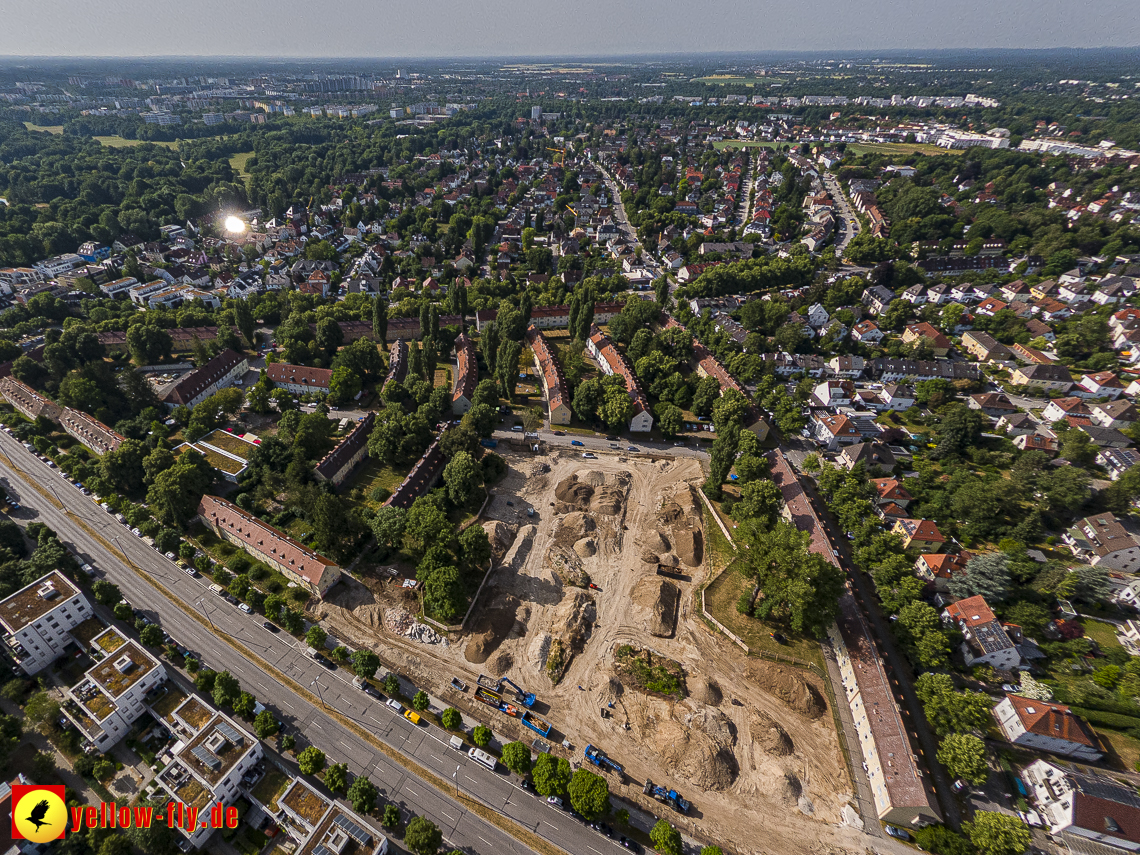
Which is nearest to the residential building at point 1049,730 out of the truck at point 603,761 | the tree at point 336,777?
the truck at point 603,761

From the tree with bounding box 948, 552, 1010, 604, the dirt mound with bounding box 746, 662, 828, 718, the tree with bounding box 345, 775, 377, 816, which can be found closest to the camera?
the tree with bounding box 345, 775, 377, 816

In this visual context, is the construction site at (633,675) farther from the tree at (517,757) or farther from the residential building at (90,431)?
the residential building at (90,431)

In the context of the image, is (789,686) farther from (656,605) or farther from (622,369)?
(622,369)

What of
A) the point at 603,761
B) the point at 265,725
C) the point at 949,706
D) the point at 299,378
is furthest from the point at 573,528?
the point at 299,378

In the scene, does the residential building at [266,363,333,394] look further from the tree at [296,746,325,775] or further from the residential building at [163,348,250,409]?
the tree at [296,746,325,775]

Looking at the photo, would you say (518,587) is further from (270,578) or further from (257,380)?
(257,380)

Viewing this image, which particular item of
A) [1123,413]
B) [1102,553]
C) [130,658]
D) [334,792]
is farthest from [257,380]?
[1123,413]

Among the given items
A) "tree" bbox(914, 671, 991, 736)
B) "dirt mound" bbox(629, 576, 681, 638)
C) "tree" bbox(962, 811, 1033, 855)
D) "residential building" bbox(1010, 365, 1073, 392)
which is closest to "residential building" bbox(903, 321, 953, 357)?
"residential building" bbox(1010, 365, 1073, 392)
